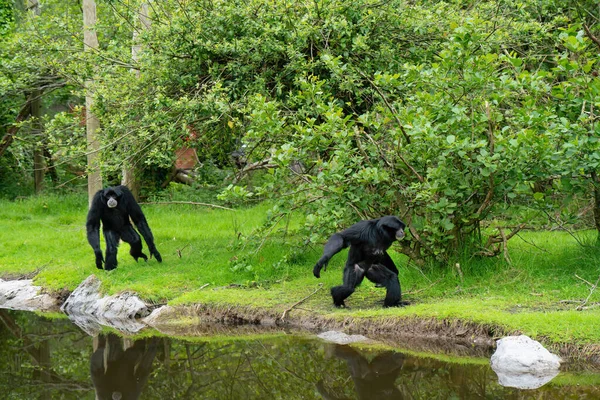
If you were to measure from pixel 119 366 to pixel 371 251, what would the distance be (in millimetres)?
3627

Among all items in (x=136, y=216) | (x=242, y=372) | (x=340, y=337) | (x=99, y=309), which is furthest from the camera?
(x=136, y=216)

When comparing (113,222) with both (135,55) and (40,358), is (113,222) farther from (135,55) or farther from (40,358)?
(40,358)

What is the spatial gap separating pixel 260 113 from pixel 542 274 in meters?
4.76

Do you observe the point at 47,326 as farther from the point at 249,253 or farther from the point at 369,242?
the point at 369,242

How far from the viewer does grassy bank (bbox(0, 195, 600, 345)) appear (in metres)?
8.88

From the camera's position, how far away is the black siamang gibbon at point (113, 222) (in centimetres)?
1287

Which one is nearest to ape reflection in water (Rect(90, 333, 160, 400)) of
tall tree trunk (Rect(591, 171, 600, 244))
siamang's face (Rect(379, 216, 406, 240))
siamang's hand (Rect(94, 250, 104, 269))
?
siamang's hand (Rect(94, 250, 104, 269))

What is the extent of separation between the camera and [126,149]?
13.2 meters

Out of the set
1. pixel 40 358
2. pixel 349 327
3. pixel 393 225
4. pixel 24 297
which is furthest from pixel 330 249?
pixel 24 297

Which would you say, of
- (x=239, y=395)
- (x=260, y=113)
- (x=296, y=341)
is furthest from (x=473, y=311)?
(x=260, y=113)

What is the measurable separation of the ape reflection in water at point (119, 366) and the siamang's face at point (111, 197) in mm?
3122

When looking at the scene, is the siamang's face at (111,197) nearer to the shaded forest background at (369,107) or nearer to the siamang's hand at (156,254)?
the shaded forest background at (369,107)

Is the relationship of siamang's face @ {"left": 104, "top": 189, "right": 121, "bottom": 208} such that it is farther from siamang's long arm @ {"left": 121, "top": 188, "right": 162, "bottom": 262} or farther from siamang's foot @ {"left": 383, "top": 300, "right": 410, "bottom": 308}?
siamang's foot @ {"left": 383, "top": 300, "right": 410, "bottom": 308}

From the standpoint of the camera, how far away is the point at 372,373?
7.98 meters
